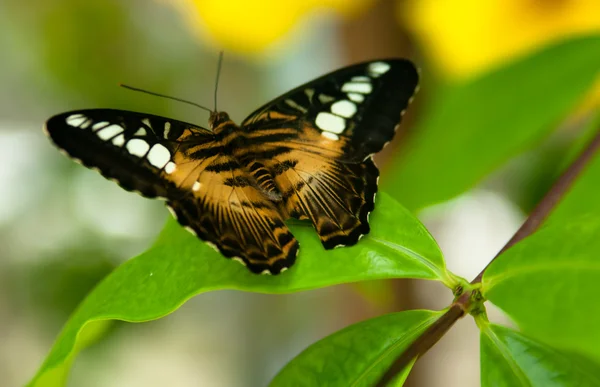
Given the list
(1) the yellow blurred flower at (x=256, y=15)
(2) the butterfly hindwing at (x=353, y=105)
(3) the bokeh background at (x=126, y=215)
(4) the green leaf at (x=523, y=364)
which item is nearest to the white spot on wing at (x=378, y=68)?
(2) the butterfly hindwing at (x=353, y=105)

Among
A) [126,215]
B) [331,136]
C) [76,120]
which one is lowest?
[126,215]

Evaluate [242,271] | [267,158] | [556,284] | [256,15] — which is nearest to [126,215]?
[256,15]

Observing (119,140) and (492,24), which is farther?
(492,24)

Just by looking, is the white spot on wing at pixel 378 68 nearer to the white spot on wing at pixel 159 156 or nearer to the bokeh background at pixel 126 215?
the white spot on wing at pixel 159 156

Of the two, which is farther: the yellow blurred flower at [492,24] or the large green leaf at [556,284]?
the yellow blurred flower at [492,24]

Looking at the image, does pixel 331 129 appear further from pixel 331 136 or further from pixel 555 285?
pixel 555 285

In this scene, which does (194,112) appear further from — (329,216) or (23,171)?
(329,216)

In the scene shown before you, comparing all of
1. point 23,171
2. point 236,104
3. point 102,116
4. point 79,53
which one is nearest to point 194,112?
point 236,104
